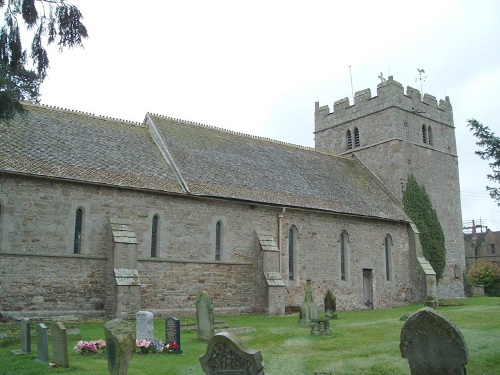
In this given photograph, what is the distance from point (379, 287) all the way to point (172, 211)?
1323 centimetres

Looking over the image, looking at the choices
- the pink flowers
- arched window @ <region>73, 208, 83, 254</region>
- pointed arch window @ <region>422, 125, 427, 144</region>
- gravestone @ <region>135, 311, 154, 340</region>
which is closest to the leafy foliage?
pointed arch window @ <region>422, 125, 427, 144</region>

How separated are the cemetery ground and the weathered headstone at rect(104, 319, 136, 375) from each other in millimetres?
898

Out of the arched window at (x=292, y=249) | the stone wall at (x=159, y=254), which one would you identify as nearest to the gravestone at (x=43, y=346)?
the stone wall at (x=159, y=254)

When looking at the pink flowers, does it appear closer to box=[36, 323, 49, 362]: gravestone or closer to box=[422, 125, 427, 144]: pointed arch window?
box=[36, 323, 49, 362]: gravestone

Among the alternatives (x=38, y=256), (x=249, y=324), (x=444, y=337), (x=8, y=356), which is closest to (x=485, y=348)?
(x=444, y=337)

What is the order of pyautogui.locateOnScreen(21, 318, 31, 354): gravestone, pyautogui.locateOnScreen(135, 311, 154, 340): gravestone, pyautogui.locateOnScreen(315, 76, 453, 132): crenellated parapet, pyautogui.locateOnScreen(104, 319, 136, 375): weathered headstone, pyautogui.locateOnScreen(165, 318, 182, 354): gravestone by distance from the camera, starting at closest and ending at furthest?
pyautogui.locateOnScreen(104, 319, 136, 375): weathered headstone
pyautogui.locateOnScreen(21, 318, 31, 354): gravestone
pyautogui.locateOnScreen(165, 318, 182, 354): gravestone
pyautogui.locateOnScreen(135, 311, 154, 340): gravestone
pyautogui.locateOnScreen(315, 76, 453, 132): crenellated parapet

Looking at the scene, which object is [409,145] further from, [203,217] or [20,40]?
[20,40]

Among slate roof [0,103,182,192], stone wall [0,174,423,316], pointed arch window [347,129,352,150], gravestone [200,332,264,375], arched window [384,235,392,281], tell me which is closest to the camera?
gravestone [200,332,264,375]

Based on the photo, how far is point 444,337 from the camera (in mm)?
8047

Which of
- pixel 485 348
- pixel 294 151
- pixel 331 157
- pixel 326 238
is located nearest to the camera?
pixel 485 348

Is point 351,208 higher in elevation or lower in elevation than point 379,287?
higher

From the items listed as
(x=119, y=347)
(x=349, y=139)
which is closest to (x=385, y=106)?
(x=349, y=139)

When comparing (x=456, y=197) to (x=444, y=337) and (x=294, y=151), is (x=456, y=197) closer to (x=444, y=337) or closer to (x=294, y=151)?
(x=294, y=151)

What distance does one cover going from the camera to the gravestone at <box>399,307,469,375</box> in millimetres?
7953
